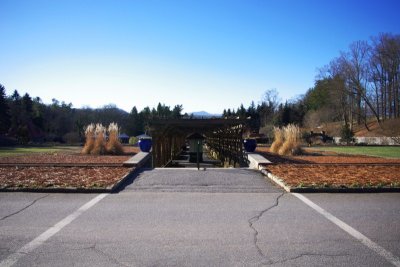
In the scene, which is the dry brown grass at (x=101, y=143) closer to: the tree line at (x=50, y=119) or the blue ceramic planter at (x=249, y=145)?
the blue ceramic planter at (x=249, y=145)

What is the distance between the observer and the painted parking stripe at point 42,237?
431 cm

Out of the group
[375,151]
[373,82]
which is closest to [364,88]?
[373,82]

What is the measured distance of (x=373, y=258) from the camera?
439cm

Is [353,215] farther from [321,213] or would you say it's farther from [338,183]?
[338,183]

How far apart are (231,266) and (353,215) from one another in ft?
11.0

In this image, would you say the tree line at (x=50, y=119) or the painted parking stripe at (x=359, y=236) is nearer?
A: the painted parking stripe at (x=359, y=236)

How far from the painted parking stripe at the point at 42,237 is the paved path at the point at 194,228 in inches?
0.5

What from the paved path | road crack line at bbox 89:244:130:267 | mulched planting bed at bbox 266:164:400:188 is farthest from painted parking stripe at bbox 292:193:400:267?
road crack line at bbox 89:244:130:267

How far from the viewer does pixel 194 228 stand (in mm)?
5703

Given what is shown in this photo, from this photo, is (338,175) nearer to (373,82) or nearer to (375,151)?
(375,151)

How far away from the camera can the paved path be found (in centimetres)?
442

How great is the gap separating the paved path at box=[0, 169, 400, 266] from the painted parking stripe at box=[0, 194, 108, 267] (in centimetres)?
1

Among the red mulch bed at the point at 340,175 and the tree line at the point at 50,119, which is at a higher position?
the tree line at the point at 50,119

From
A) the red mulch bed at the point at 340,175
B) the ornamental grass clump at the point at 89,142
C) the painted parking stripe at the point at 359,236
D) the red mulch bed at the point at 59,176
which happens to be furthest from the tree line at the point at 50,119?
the painted parking stripe at the point at 359,236
